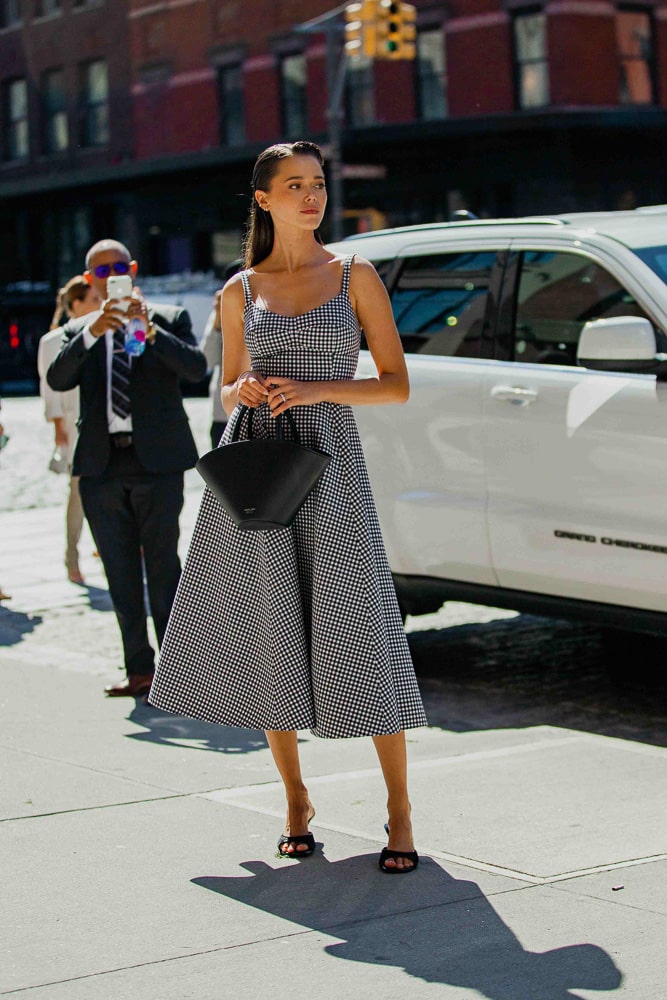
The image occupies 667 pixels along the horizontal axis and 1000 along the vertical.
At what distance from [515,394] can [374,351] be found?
2054 millimetres

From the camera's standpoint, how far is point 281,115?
37000 mm

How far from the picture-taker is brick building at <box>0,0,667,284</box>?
3225 cm

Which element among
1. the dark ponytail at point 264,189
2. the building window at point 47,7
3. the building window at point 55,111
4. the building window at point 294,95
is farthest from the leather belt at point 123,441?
the building window at point 47,7

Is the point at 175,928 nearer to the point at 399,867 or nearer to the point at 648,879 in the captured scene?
the point at 399,867

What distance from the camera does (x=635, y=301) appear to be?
21.4 feet

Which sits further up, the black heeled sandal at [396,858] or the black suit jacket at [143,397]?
the black suit jacket at [143,397]

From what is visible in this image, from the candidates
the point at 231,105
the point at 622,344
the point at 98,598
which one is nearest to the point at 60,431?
the point at 98,598

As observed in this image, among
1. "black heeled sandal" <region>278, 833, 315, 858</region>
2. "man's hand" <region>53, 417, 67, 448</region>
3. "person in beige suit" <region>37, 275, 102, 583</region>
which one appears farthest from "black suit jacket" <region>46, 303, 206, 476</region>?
"man's hand" <region>53, 417, 67, 448</region>

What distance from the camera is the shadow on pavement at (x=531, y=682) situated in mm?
6676

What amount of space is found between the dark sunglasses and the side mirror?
7.00 ft

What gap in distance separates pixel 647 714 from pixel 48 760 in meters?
2.46

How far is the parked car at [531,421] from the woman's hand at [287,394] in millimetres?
1987

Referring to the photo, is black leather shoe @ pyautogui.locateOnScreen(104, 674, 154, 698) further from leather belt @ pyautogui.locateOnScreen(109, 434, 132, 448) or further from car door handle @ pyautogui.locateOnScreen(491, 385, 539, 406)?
car door handle @ pyautogui.locateOnScreen(491, 385, 539, 406)

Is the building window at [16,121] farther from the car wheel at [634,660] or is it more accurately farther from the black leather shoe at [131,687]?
the black leather shoe at [131,687]
